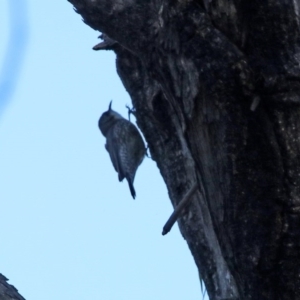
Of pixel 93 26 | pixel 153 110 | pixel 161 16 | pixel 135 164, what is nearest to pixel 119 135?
pixel 135 164

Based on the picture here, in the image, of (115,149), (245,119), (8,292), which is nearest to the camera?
(245,119)

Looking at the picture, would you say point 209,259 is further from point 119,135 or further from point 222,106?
point 119,135

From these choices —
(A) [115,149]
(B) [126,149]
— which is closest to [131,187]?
(B) [126,149]

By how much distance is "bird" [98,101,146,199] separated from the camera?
7.49m

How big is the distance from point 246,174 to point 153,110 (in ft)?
4.95

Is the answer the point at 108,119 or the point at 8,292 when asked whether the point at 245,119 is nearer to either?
the point at 8,292

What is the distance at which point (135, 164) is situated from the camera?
24.9ft

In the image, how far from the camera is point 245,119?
2.47 m

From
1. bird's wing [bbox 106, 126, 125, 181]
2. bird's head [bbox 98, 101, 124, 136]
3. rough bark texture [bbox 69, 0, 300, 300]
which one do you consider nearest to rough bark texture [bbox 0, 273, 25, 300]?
rough bark texture [bbox 69, 0, 300, 300]

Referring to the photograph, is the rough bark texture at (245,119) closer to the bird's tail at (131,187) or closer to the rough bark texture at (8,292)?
the rough bark texture at (8,292)

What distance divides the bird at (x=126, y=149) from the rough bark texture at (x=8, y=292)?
4191 mm

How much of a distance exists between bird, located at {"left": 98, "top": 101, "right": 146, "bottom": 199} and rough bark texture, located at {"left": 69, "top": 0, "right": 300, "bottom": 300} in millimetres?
4737

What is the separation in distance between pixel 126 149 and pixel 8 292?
4456mm

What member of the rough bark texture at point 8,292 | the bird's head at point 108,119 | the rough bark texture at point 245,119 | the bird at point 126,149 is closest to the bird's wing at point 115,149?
the bird at point 126,149
